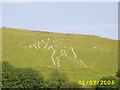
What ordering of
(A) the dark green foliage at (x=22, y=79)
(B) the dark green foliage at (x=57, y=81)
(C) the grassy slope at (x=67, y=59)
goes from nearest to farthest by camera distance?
(A) the dark green foliage at (x=22, y=79) < (B) the dark green foliage at (x=57, y=81) < (C) the grassy slope at (x=67, y=59)

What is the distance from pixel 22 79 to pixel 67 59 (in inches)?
1835

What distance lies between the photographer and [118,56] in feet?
404

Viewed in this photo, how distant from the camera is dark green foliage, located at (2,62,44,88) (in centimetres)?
6856

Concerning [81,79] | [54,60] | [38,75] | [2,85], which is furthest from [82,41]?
[2,85]

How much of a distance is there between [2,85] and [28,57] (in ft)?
170

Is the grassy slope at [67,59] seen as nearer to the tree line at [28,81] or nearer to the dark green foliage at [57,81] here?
the dark green foliage at [57,81]

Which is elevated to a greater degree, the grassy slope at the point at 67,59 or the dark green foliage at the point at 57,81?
the grassy slope at the point at 67,59

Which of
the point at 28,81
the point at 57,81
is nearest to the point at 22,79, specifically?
the point at 28,81

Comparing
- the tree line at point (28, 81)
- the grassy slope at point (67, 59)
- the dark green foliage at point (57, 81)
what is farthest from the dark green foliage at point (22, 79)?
the grassy slope at point (67, 59)

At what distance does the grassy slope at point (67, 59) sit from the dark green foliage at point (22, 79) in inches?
920

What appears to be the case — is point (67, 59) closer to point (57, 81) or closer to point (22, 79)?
point (57, 81)

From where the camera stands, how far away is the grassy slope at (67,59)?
105188mm

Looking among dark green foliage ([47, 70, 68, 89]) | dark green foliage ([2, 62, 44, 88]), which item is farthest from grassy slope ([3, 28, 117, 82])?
dark green foliage ([2, 62, 44, 88])

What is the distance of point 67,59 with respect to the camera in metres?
115
